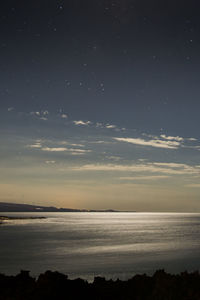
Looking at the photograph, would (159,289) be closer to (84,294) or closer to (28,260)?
(84,294)

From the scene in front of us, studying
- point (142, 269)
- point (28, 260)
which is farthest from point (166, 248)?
point (28, 260)

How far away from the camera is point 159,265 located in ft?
206

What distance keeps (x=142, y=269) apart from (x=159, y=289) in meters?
39.7

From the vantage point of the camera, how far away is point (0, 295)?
69.7 feet

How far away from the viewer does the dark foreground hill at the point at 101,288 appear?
20.5m

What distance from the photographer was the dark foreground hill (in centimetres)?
2048

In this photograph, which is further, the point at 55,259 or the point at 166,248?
the point at 166,248

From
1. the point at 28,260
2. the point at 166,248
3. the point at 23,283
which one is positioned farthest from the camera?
the point at 166,248

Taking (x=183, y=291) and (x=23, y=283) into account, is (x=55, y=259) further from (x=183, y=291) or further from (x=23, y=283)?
(x=183, y=291)

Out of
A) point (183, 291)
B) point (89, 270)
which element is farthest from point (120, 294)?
point (89, 270)

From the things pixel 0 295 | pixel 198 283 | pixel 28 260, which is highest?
pixel 198 283

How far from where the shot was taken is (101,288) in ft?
75.7

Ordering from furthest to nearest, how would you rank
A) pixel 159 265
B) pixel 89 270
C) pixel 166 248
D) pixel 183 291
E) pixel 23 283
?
1. pixel 166 248
2. pixel 159 265
3. pixel 89 270
4. pixel 23 283
5. pixel 183 291

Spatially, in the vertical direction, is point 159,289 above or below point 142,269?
above
